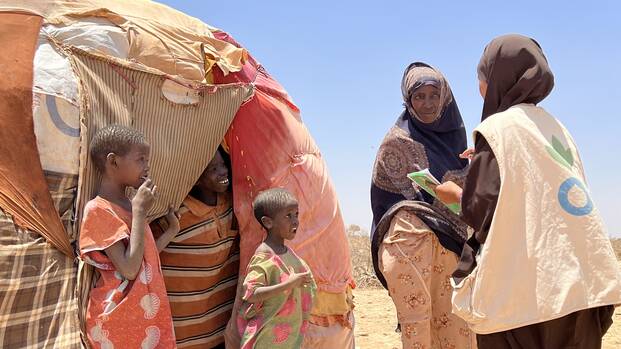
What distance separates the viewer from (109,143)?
8.41 ft

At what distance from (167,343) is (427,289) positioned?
2005 mm

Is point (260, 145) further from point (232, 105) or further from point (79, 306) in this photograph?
point (79, 306)

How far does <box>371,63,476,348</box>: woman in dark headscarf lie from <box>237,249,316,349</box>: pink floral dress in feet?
3.78

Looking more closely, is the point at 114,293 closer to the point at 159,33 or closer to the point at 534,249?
the point at 159,33

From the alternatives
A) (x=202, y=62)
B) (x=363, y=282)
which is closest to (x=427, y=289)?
(x=202, y=62)

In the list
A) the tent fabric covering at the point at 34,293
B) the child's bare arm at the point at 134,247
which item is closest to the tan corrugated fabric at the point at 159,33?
the child's bare arm at the point at 134,247

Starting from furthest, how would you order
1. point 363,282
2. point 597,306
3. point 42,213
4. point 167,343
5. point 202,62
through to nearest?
point 363,282, point 202,62, point 597,306, point 167,343, point 42,213

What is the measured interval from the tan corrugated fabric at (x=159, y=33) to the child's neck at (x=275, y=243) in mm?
843

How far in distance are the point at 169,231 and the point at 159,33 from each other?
37.2 inches

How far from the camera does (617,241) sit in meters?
22.3

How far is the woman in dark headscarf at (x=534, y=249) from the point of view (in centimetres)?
279

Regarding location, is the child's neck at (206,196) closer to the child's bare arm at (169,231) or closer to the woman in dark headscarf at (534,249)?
the child's bare arm at (169,231)

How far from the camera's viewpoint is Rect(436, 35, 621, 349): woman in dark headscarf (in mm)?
2789

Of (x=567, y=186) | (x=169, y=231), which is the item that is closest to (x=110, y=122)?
(x=169, y=231)
